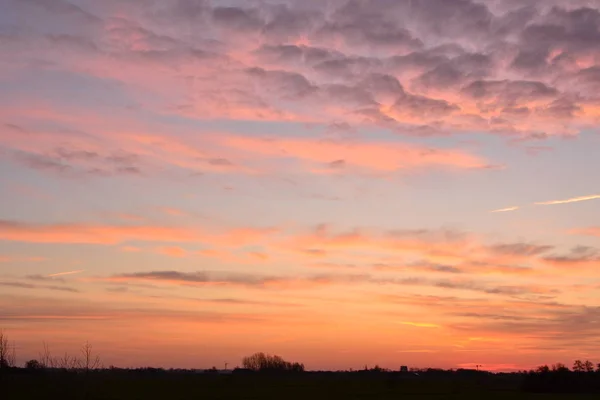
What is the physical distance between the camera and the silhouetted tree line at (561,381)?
4838 inches

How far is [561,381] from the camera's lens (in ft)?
410

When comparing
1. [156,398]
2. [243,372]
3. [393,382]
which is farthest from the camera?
[243,372]

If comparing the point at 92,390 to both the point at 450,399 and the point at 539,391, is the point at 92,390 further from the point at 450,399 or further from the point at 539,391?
the point at 539,391

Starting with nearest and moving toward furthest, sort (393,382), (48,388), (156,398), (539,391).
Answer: (48,388)
(156,398)
(539,391)
(393,382)

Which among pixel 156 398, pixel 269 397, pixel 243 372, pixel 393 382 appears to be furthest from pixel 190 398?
pixel 243 372

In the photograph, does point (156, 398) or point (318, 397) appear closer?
point (156, 398)

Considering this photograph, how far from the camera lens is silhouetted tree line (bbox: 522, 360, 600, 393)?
12288cm

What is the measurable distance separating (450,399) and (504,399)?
8.68 meters

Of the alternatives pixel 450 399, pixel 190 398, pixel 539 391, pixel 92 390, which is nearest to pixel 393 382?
pixel 539 391

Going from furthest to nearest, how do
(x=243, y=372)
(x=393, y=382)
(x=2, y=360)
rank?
(x=243, y=372)
(x=393, y=382)
(x=2, y=360)

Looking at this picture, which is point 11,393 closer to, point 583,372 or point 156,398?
point 156,398

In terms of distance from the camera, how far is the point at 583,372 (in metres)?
130

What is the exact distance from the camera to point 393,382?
134000 mm

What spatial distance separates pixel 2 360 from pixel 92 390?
8281 millimetres
